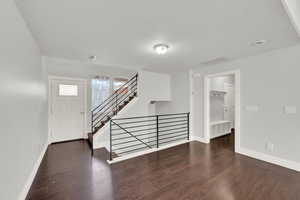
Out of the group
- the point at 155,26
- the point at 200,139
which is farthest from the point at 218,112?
the point at 155,26

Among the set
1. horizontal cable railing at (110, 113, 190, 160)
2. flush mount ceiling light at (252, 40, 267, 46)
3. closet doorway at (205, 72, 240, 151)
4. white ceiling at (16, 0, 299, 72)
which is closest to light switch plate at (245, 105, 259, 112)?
closet doorway at (205, 72, 240, 151)

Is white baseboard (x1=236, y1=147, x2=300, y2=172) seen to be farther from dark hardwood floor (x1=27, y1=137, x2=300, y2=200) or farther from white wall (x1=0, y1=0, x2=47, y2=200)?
white wall (x1=0, y1=0, x2=47, y2=200)

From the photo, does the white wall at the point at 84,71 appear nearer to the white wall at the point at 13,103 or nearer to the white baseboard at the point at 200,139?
the white wall at the point at 13,103

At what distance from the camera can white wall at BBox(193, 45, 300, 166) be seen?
2.70 meters

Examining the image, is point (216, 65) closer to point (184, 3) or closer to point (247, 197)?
point (184, 3)

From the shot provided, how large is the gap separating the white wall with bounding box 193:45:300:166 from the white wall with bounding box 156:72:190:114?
1.52m

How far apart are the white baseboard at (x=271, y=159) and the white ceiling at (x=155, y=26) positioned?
227 centimetres

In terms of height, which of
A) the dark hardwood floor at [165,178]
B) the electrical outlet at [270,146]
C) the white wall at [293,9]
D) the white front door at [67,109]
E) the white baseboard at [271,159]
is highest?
the white wall at [293,9]

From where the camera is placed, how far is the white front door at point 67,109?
4496 mm

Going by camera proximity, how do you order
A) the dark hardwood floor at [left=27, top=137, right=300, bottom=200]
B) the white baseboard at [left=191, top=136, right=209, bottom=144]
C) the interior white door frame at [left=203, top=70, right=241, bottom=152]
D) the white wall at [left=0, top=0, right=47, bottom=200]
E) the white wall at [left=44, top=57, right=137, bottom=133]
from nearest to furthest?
1. the white wall at [left=0, top=0, right=47, bottom=200]
2. the dark hardwood floor at [left=27, top=137, right=300, bottom=200]
3. the interior white door frame at [left=203, top=70, right=241, bottom=152]
4. the white baseboard at [left=191, top=136, right=209, bottom=144]
5. the white wall at [left=44, top=57, right=137, bottom=133]

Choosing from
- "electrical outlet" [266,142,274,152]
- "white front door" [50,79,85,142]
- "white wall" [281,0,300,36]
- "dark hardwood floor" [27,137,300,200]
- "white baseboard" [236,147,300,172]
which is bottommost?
"dark hardwood floor" [27,137,300,200]

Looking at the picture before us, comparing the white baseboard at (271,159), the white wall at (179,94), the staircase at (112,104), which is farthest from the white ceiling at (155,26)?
the white baseboard at (271,159)

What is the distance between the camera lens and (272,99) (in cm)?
298

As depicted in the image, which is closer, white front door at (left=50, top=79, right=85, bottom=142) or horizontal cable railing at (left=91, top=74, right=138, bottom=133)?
white front door at (left=50, top=79, right=85, bottom=142)
